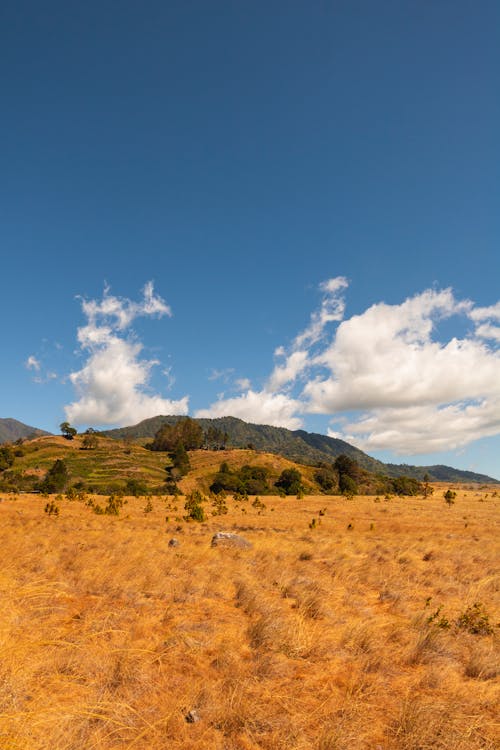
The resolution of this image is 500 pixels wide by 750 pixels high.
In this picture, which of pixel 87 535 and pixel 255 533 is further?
pixel 255 533

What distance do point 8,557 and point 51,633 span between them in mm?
6762

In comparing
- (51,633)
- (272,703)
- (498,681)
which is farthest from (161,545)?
(498,681)

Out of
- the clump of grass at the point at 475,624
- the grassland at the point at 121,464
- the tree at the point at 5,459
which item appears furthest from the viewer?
the tree at the point at 5,459

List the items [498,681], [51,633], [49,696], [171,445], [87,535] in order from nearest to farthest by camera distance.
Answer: [49,696] → [498,681] → [51,633] → [87,535] → [171,445]

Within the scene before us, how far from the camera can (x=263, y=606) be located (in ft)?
27.3

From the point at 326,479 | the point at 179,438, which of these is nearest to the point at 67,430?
the point at 179,438

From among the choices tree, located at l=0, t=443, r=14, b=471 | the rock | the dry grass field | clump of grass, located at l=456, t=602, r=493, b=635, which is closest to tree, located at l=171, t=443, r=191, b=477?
tree, located at l=0, t=443, r=14, b=471

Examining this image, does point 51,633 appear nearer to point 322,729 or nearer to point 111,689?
point 111,689

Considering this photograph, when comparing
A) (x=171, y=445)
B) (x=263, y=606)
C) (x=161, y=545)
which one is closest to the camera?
(x=263, y=606)

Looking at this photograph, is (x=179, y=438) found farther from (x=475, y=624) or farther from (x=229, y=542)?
(x=475, y=624)

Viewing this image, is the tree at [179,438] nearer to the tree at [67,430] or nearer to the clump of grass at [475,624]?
the tree at [67,430]

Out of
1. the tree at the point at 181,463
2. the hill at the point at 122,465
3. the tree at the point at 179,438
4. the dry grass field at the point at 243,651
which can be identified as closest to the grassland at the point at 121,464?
the hill at the point at 122,465

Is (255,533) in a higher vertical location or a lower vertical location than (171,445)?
lower

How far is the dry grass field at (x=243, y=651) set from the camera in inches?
173
